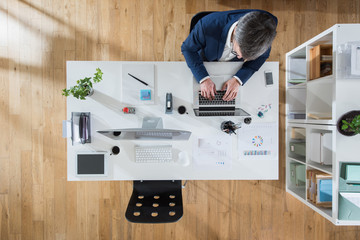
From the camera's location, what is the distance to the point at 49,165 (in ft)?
8.02

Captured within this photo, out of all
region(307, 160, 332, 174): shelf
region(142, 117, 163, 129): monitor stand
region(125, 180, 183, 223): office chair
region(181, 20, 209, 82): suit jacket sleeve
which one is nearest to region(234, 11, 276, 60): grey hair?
region(181, 20, 209, 82): suit jacket sleeve

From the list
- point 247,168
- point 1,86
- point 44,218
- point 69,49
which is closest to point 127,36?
point 69,49

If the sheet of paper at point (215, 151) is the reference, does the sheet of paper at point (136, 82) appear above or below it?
above

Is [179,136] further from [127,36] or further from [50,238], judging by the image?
[50,238]

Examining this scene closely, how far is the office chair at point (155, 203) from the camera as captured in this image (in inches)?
59.6

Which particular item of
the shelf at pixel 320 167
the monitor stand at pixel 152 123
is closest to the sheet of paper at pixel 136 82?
the monitor stand at pixel 152 123

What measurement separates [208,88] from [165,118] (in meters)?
0.46

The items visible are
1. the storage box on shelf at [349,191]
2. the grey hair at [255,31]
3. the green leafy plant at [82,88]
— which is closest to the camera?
A: the grey hair at [255,31]

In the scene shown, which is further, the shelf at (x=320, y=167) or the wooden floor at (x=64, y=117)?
the wooden floor at (x=64, y=117)

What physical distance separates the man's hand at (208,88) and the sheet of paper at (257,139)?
42 centimetres

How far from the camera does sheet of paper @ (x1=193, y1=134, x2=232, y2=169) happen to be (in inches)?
70.3

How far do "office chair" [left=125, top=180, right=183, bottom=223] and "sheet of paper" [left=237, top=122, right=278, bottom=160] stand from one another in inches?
26.2

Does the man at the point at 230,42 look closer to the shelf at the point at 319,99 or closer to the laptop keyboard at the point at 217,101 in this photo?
the laptop keyboard at the point at 217,101

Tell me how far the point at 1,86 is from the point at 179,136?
2306 millimetres
